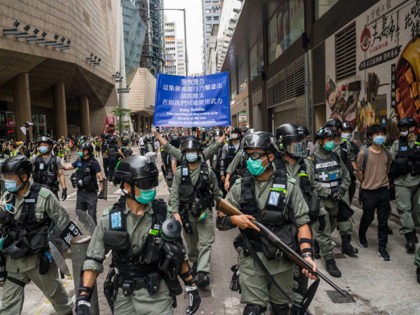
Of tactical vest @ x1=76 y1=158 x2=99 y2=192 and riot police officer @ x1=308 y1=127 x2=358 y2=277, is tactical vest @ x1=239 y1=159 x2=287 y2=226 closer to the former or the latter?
riot police officer @ x1=308 y1=127 x2=358 y2=277

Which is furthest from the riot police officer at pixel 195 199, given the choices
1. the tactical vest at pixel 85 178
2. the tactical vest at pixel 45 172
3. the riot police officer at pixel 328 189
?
the tactical vest at pixel 45 172

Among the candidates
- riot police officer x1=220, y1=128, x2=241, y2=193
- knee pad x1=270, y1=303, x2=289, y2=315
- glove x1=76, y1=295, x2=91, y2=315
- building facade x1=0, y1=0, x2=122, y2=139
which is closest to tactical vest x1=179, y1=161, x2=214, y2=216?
knee pad x1=270, y1=303, x2=289, y2=315

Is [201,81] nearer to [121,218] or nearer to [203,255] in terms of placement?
[203,255]

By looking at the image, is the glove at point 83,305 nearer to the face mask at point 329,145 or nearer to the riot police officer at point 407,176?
the face mask at point 329,145

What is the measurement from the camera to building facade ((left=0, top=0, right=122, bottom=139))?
2917 cm

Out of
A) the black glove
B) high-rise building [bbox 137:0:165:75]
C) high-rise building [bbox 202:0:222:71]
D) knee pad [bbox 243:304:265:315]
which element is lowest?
knee pad [bbox 243:304:265:315]

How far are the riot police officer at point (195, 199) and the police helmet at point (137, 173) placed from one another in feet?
7.05

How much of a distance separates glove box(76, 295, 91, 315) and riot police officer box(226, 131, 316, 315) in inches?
48.5

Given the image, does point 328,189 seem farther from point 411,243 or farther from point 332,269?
point 411,243

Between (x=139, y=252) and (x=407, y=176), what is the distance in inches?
179

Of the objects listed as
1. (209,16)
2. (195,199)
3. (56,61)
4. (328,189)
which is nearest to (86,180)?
(195,199)

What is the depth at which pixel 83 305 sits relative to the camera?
2533 millimetres

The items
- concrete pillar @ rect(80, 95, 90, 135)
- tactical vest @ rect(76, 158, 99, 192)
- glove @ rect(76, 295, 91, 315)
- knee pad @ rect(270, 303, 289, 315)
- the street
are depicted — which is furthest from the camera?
concrete pillar @ rect(80, 95, 90, 135)

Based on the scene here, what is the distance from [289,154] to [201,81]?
10.3 ft
